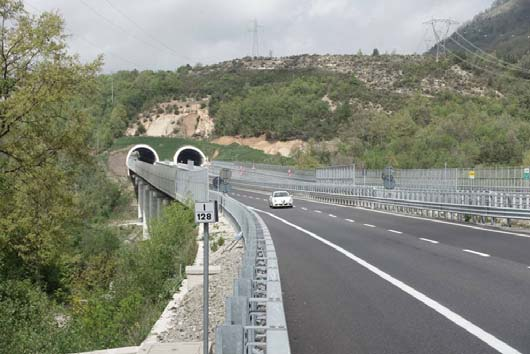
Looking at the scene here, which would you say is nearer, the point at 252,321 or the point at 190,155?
the point at 252,321

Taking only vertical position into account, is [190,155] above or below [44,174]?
above

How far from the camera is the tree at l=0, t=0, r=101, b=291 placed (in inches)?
937

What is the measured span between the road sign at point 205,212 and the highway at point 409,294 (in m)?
1.84

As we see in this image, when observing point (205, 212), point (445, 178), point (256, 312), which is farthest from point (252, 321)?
point (445, 178)

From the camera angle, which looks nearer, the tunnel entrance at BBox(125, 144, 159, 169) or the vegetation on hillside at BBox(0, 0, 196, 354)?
the vegetation on hillside at BBox(0, 0, 196, 354)

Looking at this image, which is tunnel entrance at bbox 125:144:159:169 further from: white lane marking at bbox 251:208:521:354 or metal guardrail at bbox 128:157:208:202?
white lane marking at bbox 251:208:521:354

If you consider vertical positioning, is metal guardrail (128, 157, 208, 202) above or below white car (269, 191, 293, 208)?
above

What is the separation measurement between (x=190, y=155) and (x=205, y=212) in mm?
112123

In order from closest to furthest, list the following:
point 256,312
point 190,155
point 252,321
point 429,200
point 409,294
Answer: point 252,321, point 256,312, point 409,294, point 429,200, point 190,155

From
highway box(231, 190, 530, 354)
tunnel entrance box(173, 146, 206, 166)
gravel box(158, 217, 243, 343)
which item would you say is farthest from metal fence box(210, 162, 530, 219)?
tunnel entrance box(173, 146, 206, 166)

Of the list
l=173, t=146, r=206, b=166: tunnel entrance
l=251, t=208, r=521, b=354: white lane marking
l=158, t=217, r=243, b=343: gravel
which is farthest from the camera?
l=173, t=146, r=206, b=166: tunnel entrance

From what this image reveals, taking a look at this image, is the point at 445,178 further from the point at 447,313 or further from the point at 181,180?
the point at 447,313

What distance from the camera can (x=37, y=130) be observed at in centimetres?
2509

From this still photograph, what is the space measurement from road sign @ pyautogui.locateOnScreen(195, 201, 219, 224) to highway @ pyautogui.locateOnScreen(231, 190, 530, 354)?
1842 millimetres
